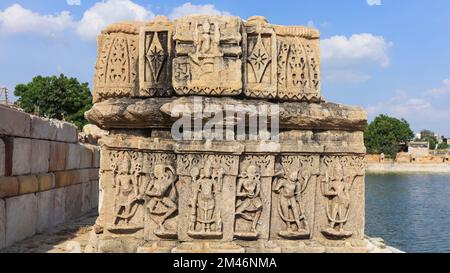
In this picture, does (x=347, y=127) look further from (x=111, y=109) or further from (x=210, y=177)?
(x=111, y=109)

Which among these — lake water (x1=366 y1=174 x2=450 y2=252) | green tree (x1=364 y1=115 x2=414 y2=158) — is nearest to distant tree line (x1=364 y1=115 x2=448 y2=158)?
green tree (x1=364 y1=115 x2=414 y2=158)

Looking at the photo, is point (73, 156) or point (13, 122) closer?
point (13, 122)

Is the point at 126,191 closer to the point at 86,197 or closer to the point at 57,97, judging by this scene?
the point at 86,197

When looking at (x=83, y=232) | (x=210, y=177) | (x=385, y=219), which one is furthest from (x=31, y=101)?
(x=210, y=177)

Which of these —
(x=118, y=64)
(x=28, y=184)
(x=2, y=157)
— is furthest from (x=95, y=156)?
(x=118, y=64)

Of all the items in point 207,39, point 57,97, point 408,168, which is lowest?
point 408,168

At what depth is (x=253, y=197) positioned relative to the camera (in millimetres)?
5039

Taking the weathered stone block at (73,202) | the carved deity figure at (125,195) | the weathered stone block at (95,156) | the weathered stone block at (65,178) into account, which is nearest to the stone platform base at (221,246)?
the carved deity figure at (125,195)

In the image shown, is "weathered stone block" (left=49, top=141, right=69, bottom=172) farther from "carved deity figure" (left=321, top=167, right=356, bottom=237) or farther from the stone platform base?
"carved deity figure" (left=321, top=167, right=356, bottom=237)

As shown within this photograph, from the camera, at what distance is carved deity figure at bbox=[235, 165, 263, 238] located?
499 centimetres

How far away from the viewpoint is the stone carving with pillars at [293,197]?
203 inches

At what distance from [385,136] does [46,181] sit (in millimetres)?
63687
